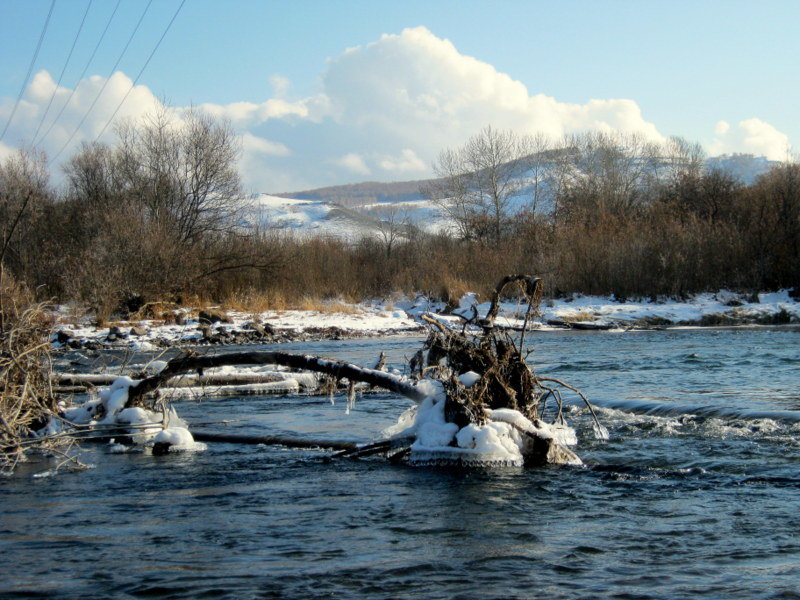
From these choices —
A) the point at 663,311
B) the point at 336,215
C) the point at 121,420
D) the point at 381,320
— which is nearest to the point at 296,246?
the point at 381,320

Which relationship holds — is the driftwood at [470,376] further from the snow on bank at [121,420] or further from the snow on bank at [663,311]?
the snow on bank at [663,311]

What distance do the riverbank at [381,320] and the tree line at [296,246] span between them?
131 cm

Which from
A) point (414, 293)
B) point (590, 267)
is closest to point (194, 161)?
point (414, 293)

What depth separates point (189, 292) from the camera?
3472 cm

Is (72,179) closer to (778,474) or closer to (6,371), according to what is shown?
(6,371)

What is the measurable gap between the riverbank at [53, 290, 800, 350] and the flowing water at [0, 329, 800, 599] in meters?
16.9

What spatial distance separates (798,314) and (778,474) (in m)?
25.0

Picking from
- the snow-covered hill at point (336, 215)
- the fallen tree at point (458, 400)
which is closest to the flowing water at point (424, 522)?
the fallen tree at point (458, 400)

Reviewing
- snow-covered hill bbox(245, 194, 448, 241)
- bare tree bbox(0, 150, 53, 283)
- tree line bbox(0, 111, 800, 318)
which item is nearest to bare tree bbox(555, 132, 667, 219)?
tree line bbox(0, 111, 800, 318)

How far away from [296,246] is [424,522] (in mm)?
34218

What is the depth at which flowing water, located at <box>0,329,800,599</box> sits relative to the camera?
491 centimetres

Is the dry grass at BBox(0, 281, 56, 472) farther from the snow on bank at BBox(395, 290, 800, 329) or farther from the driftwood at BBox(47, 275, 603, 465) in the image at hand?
the snow on bank at BBox(395, 290, 800, 329)

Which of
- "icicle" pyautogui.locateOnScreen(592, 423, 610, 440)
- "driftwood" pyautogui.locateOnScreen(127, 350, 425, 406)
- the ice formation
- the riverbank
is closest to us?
the ice formation

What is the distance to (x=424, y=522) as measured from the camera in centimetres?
621
